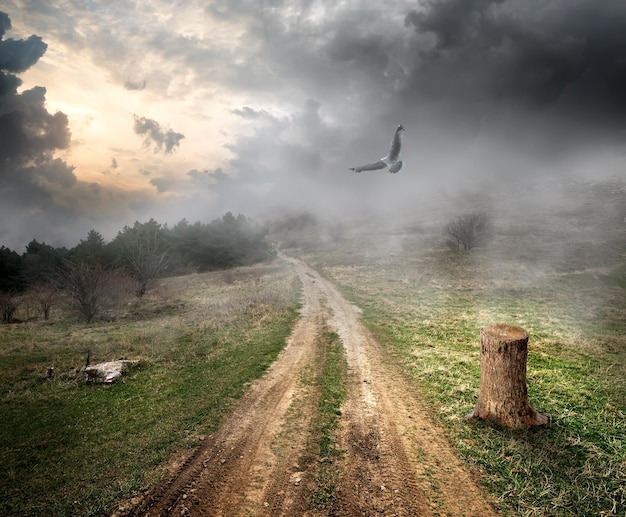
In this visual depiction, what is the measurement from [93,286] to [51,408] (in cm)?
1627

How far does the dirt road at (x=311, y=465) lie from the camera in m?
5.86

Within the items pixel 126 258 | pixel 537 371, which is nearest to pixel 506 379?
pixel 537 371

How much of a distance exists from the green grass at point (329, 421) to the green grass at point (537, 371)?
8.94 ft

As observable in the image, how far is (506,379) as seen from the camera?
7965 millimetres

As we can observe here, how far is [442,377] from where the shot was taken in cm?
1138

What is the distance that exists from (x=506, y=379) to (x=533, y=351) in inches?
307

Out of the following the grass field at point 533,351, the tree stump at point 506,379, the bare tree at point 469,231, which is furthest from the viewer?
the bare tree at point 469,231

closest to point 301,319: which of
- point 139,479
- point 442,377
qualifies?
point 442,377

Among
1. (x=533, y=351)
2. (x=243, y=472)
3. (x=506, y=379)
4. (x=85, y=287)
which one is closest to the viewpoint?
(x=243, y=472)

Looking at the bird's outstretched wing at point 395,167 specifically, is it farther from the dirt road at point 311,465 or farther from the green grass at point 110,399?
the green grass at point 110,399

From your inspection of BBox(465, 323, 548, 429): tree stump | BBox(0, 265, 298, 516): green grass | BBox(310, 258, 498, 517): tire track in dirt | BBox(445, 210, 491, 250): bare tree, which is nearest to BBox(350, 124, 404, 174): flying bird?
BBox(465, 323, 548, 429): tree stump

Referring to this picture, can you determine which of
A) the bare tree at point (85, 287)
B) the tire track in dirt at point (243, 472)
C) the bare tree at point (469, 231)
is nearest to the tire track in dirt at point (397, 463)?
the tire track in dirt at point (243, 472)

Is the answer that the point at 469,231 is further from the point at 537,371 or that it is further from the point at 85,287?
the point at 85,287

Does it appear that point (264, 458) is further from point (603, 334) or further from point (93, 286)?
point (93, 286)
